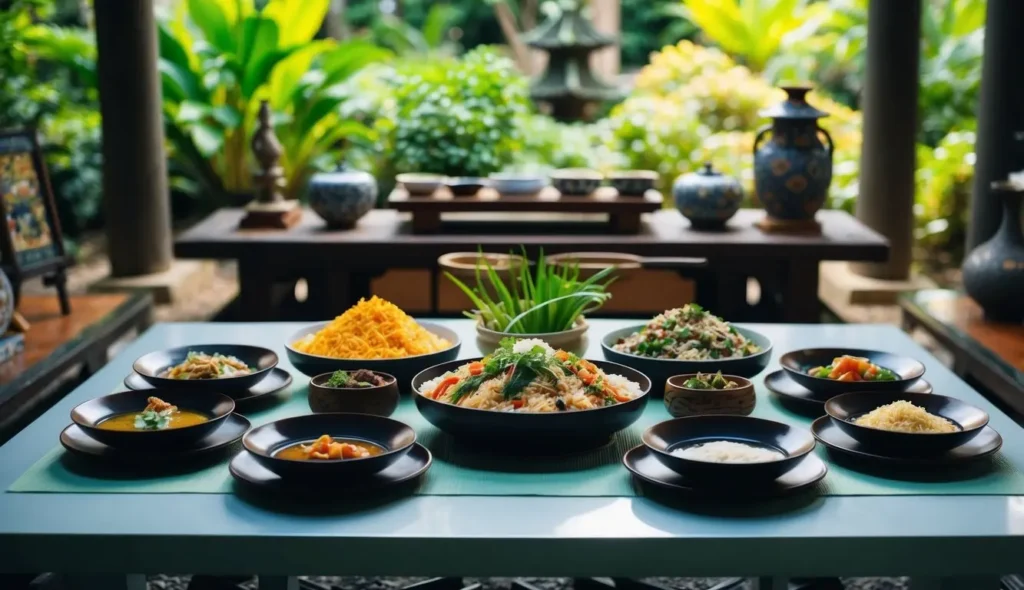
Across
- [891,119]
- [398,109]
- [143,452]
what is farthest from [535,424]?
[398,109]

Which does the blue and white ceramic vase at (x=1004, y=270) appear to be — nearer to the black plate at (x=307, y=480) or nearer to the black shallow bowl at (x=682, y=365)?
the black shallow bowl at (x=682, y=365)

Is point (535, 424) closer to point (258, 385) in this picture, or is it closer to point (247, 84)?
point (258, 385)

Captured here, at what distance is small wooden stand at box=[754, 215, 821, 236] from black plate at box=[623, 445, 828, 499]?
2416 mm

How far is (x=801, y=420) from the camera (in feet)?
6.98

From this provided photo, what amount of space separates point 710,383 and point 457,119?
346 centimetres

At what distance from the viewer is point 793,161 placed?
4.11m

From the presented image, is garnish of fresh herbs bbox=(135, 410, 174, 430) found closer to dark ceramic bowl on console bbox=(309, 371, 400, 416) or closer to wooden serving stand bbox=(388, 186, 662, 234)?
dark ceramic bowl on console bbox=(309, 371, 400, 416)

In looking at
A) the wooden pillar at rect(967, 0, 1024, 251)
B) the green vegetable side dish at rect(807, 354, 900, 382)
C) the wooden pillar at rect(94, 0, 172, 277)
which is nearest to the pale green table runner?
the green vegetable side dish at rect(807, 354, 900, 382)

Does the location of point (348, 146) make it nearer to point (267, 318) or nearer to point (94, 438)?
point (267, 318)

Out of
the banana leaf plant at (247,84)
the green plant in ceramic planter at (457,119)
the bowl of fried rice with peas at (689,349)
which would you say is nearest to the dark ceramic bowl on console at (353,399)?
the bowl of fried rice with peas at (689,349)

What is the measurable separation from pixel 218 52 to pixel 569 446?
4960mm

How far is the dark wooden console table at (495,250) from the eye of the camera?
3980 millimetres

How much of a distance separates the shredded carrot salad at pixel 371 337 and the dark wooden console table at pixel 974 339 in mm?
1376

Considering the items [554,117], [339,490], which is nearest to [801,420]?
[339,490]
